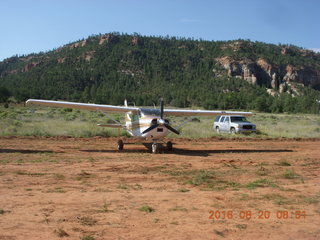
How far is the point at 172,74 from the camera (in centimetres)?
12875

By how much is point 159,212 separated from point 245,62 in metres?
164

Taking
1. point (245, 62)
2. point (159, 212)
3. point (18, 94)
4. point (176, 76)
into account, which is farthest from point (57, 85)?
point (159, 212)

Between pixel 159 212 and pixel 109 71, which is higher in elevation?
pixel 109 71

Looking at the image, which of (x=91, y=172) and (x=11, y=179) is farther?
(x=91, y=172)

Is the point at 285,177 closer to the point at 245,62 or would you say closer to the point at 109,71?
the point at 109,71

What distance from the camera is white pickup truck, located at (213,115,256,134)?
26.7 meters

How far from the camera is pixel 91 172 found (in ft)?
35.8

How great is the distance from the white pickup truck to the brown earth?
41.2ft

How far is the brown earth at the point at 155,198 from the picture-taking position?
566 cm

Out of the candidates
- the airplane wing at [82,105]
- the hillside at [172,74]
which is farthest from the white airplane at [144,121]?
the hillside at [172,74]

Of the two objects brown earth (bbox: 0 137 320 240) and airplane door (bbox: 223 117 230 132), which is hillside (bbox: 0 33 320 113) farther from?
brown earth (bbox: 0 137 320 240)

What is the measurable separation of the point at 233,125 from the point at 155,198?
66.1 feet

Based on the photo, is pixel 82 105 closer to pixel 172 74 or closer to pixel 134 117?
pixel 134 117

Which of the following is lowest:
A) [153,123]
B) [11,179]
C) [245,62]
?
[11,179]
